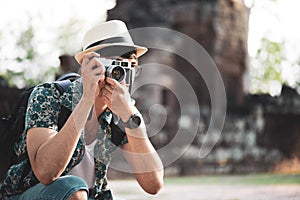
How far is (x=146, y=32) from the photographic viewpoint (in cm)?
1299

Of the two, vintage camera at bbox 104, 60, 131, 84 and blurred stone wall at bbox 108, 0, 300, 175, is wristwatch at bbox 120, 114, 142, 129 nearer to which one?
vintage camera at bbox 104, 60, 131, 84

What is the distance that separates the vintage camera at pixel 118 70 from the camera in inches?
102

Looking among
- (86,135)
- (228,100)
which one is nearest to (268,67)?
(228,100)

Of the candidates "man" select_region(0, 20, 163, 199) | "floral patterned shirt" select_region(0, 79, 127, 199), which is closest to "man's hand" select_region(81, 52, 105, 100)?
"man" select_region(0, 20, 163, 199)

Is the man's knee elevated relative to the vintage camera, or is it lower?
lower

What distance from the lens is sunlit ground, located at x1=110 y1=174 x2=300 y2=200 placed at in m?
6.91

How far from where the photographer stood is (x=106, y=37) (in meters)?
2.80

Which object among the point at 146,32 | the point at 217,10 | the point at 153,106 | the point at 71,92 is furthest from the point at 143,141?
the point at 217,10

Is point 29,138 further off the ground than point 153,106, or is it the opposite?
point 29,138

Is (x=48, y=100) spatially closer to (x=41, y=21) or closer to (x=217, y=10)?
(x=217, y=10)

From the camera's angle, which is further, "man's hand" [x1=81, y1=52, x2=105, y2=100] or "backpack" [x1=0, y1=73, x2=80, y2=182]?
"backpack" [x1=0, y1=73, x2=80, y2=182]

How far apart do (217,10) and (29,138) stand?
14.4 metres

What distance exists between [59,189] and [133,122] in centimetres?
46

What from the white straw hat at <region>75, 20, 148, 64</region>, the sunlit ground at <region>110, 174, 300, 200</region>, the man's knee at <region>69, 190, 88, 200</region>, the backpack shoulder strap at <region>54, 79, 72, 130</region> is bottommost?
the sunlit ground at <region>110, 174, 300, 200</region>
